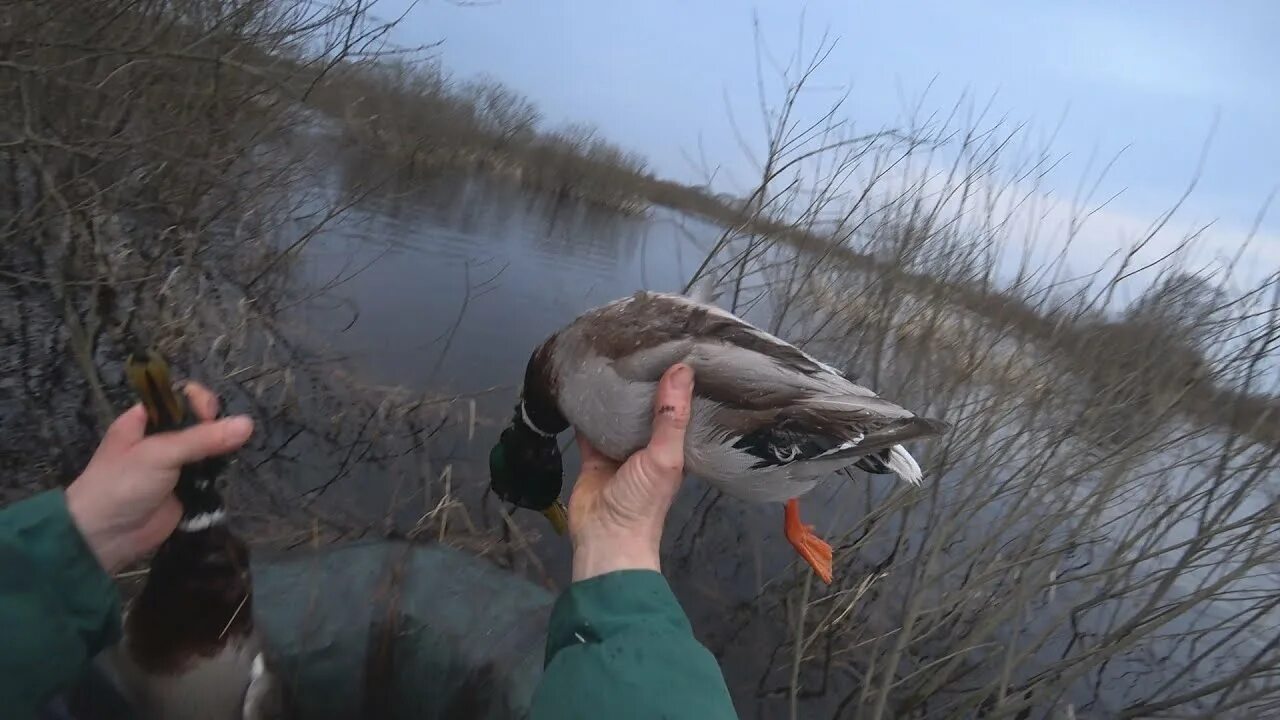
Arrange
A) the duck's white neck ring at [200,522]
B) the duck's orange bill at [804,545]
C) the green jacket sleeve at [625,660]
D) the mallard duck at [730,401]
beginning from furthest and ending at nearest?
1. the duck's orange bill at [804,545]
2. the mallard duck at [730,401]
3. the duck's white neck ring at [200,522]
4. the green jacket sleeve at [625,660]

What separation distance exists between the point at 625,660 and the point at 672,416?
87 centimetres

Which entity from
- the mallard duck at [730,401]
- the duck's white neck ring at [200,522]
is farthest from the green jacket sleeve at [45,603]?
the mallard duck at [730,401]

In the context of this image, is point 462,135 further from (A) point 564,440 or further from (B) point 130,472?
(B) point 130,472

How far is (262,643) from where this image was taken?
6.46 feet

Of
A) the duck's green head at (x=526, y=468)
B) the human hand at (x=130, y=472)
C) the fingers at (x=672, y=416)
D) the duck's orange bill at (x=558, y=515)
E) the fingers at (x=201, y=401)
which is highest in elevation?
the fingers at (x=672, y=416)

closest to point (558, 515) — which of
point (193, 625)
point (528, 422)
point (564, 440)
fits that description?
point (528, 422)

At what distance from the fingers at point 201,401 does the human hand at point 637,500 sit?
0.92 meters

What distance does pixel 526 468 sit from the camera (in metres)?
3.12

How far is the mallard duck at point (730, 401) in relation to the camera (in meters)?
2.06

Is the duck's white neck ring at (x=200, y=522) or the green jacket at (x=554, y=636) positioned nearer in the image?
the green jacket at (x=554, y=636)

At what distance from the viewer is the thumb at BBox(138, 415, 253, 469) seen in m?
1.45

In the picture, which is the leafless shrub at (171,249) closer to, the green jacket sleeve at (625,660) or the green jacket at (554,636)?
the green jacket at (554,636)

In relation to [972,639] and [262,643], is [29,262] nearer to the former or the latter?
[262,643]

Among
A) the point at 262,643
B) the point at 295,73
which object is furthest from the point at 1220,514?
the point at 295,73
